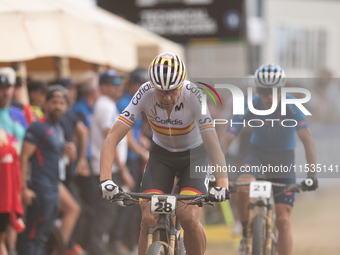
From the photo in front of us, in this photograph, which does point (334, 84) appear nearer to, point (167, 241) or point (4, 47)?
point (4, 47)

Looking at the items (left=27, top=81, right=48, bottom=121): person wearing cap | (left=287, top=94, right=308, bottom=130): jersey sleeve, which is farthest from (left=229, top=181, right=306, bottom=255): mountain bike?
(left=27, top=81, right=48, bottom=121): person wearing cap

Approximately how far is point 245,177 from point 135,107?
1.78 m

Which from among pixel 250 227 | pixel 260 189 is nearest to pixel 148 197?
pixel 260 189

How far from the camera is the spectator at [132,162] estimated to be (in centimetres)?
916

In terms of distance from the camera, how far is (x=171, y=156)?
558 centimetres

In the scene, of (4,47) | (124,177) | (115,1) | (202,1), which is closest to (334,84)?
(124,177)

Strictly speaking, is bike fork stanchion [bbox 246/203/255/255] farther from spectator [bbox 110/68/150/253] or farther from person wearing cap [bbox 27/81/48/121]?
person wearing cap [bbox 27/81/48/121]

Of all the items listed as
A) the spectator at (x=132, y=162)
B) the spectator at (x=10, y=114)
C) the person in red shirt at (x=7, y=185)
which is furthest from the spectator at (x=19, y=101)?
the spectator at (x=132, y=162)

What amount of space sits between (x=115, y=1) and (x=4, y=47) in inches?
506

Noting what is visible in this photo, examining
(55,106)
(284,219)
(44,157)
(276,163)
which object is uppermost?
(55,106)

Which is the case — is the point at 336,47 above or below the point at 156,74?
above

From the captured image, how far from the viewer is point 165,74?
4793 millimetres

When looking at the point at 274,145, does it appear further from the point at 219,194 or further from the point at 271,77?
the point at 219,194

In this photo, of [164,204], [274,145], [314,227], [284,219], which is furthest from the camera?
[314,227]
